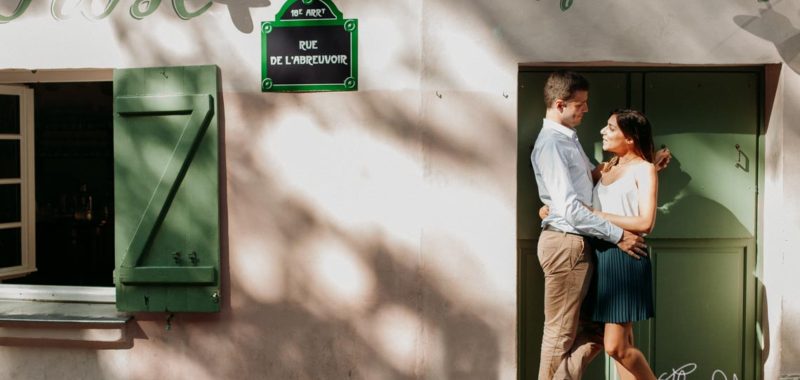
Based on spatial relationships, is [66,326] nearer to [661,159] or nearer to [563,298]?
[563,298]

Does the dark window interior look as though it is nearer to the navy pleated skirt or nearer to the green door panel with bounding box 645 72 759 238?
the navy pleated skirt

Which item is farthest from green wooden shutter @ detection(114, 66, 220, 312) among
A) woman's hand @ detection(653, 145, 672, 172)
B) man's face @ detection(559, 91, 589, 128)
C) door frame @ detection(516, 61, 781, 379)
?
woman's hand @ detection(653, 145, 672, 172)

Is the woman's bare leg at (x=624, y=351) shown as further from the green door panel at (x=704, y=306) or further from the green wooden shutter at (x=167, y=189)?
the green wooden shutter at (x=167, y=189)

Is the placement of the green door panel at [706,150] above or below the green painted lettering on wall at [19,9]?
below

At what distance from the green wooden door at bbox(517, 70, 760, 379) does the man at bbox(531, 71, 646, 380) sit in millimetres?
420

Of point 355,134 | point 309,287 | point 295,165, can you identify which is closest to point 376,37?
point 355,134

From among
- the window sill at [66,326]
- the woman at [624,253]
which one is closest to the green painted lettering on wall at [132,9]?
the window sill at [66,326]

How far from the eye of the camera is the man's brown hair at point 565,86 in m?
3.92

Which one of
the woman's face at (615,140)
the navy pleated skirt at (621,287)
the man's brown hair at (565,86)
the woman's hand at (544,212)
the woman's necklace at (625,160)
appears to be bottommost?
the navy pleated skirt at (621,287)

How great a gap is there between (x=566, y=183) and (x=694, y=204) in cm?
102

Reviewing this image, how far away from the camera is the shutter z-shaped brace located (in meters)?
4.25

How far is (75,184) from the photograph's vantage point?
7.29m

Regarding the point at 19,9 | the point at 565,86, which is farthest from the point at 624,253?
the point at 19,9

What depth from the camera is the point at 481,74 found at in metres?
4.18
